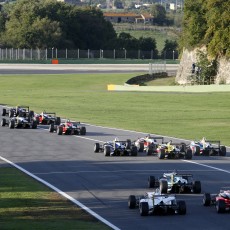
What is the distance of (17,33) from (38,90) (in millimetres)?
54672

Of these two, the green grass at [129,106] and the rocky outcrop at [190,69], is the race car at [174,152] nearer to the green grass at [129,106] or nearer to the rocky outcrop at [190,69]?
the green grass at [129,106]

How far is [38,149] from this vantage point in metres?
34.6

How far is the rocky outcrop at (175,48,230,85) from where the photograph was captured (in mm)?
81250

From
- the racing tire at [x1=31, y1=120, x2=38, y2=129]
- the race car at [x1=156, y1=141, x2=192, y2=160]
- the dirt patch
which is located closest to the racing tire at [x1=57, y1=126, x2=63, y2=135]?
the racing tire at [x1=31, y1=120, x2=38, y2=129]

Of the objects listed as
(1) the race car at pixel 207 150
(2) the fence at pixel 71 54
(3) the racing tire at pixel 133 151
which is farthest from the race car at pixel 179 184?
(2) the fence at pixel 71 54

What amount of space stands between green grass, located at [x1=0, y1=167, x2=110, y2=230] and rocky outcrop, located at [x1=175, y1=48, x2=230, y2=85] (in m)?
56.8

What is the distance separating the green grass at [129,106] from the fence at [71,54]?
34.6 m

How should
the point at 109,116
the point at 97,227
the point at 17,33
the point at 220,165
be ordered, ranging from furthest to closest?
the point at 17,33, the point at 109,116, the point at 220,165, the point at 97,227

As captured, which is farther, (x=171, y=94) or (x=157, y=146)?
(x=171, y=94)

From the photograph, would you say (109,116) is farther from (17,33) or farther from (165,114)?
(17,33)

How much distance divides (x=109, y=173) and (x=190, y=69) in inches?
2355

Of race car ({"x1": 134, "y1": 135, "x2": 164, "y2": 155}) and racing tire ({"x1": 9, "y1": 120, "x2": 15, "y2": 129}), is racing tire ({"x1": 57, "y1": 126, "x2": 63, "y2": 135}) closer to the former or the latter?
racing tire ({"x1": 9, "y1": 120, "x2": 15, "y2": 129})

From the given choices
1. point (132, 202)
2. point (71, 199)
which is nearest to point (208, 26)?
point (71, 199)

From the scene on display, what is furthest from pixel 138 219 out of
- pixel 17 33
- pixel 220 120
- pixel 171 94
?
pixel 17 33
